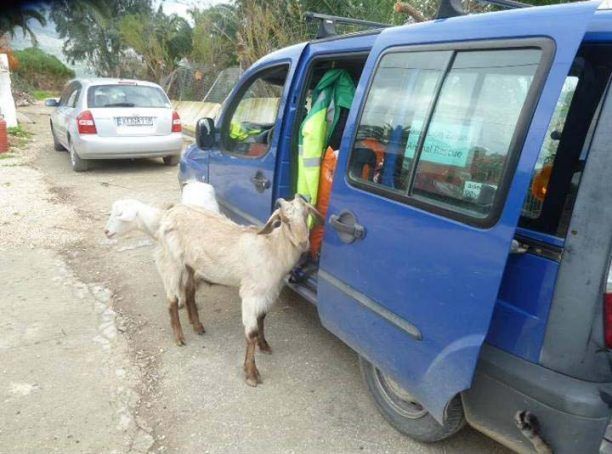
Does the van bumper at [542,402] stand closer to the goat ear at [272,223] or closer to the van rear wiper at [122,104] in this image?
the goat ear at [272,223]

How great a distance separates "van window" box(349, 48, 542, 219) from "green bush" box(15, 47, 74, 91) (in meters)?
38.6

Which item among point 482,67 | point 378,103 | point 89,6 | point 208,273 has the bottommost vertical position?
point 208,273

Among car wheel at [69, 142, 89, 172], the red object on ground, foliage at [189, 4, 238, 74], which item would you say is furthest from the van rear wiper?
foliage at [189, 4, 238, 74]

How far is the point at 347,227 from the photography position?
2426 mm

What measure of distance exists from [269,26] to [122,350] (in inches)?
394

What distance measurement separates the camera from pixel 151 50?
22109 millimetres

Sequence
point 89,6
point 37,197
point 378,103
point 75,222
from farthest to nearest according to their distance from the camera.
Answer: point 89,6 → point 37,197 → point 75,222 → point 378,103

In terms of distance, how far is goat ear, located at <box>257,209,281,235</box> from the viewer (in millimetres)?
2894

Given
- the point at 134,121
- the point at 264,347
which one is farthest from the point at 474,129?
the point at 134,121

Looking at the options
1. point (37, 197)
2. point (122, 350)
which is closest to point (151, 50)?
point (37, 197)

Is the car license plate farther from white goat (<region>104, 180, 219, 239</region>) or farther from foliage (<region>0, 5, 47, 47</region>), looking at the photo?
foliage (<region>0, 5, 47, 47</region>)

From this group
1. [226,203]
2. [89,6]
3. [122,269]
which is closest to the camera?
[226,203]

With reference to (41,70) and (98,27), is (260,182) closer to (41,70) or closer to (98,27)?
(98,27)

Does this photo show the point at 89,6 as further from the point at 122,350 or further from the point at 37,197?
the point at 122,350
